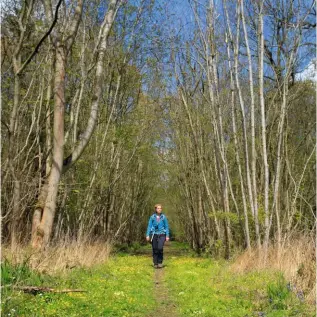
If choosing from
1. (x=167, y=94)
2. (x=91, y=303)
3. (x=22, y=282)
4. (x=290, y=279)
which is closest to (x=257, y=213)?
(x=290, y=279)

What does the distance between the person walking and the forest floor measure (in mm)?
3863

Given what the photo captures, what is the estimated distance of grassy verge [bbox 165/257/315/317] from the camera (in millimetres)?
5910

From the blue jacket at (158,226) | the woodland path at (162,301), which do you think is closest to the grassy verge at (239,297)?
the woodland path at (162,301)

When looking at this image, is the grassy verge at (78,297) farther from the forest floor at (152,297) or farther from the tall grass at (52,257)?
the tall grass at (52,257)

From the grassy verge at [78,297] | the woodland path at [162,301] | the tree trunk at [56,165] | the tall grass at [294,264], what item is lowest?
the woodland path at [162,301]

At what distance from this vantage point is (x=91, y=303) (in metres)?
6.27

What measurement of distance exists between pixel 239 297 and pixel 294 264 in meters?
1.29

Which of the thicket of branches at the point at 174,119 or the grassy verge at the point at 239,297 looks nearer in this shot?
the grassy verge at the point at 239,297

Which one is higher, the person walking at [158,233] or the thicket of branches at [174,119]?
the thicket of branches at [174,119]

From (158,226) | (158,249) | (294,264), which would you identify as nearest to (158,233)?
(158,226)

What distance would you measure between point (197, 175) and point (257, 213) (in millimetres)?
7466

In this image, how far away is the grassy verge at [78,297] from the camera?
5289 mm

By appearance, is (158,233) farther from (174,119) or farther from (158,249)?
(174,119)

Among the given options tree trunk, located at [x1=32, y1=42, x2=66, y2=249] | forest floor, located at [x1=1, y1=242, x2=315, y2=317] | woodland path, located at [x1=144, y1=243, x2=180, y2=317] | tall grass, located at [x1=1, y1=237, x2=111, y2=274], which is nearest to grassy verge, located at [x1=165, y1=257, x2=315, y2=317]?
forest floor, located at [x1=1, y1=242, x2=315, y2=317]
